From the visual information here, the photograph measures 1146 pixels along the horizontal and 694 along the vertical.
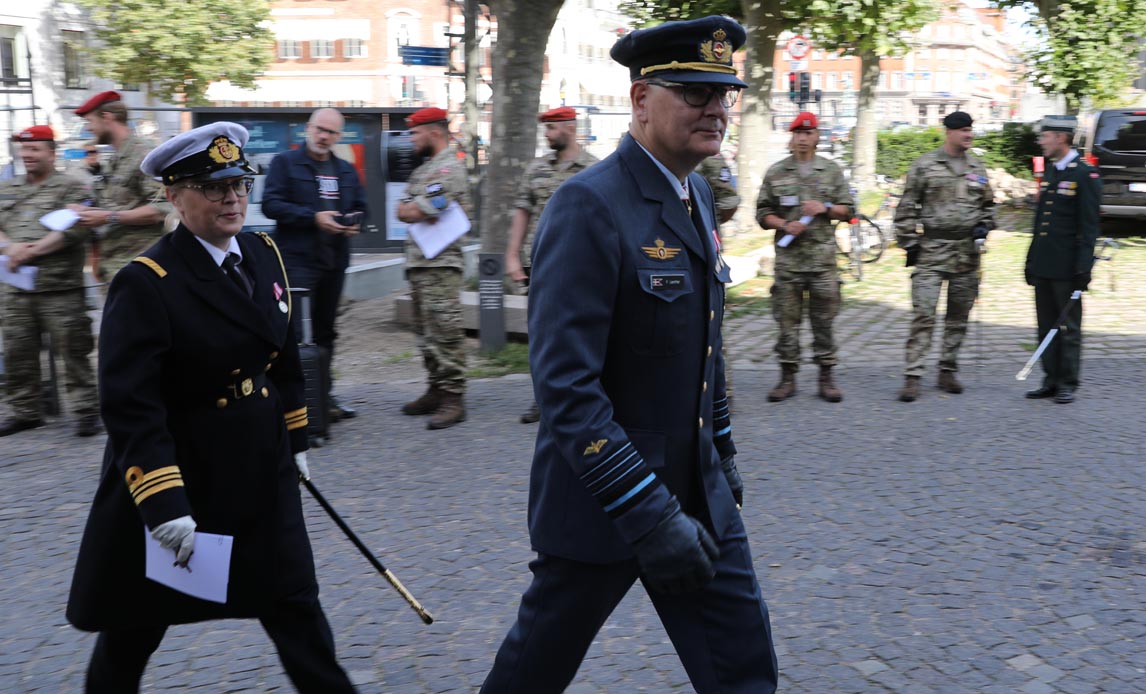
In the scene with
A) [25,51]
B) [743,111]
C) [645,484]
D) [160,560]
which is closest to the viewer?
[645,484]

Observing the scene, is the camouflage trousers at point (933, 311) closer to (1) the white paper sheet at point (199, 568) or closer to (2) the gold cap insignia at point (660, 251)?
(2) the gold cap insignia at point (660, 251)

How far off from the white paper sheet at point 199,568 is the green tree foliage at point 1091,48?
993 inches

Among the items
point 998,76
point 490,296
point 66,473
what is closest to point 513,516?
point 66,473

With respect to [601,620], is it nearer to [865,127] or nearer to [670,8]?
[670,8]

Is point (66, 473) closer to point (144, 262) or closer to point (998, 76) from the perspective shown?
point (144, 262)

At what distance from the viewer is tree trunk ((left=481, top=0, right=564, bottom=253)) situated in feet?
36.7

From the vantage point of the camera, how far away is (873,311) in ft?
43.5

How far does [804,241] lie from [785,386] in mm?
1121

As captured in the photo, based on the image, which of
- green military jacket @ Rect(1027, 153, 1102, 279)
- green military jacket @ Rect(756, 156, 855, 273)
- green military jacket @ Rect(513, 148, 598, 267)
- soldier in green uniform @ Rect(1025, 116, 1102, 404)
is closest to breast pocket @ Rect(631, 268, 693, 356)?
green military jacket @ Rect(513, 148, 598, 267)

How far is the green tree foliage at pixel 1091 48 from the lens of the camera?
2447cm

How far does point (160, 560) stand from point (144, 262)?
30.1 inches

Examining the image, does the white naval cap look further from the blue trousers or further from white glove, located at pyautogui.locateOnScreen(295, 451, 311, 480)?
the blue trousers

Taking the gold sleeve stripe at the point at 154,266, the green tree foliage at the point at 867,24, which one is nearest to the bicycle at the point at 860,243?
the green tree foliage at the point at 867,24

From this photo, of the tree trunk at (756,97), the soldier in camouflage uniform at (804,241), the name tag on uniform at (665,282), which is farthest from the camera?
the tree trunk at (756,97)
